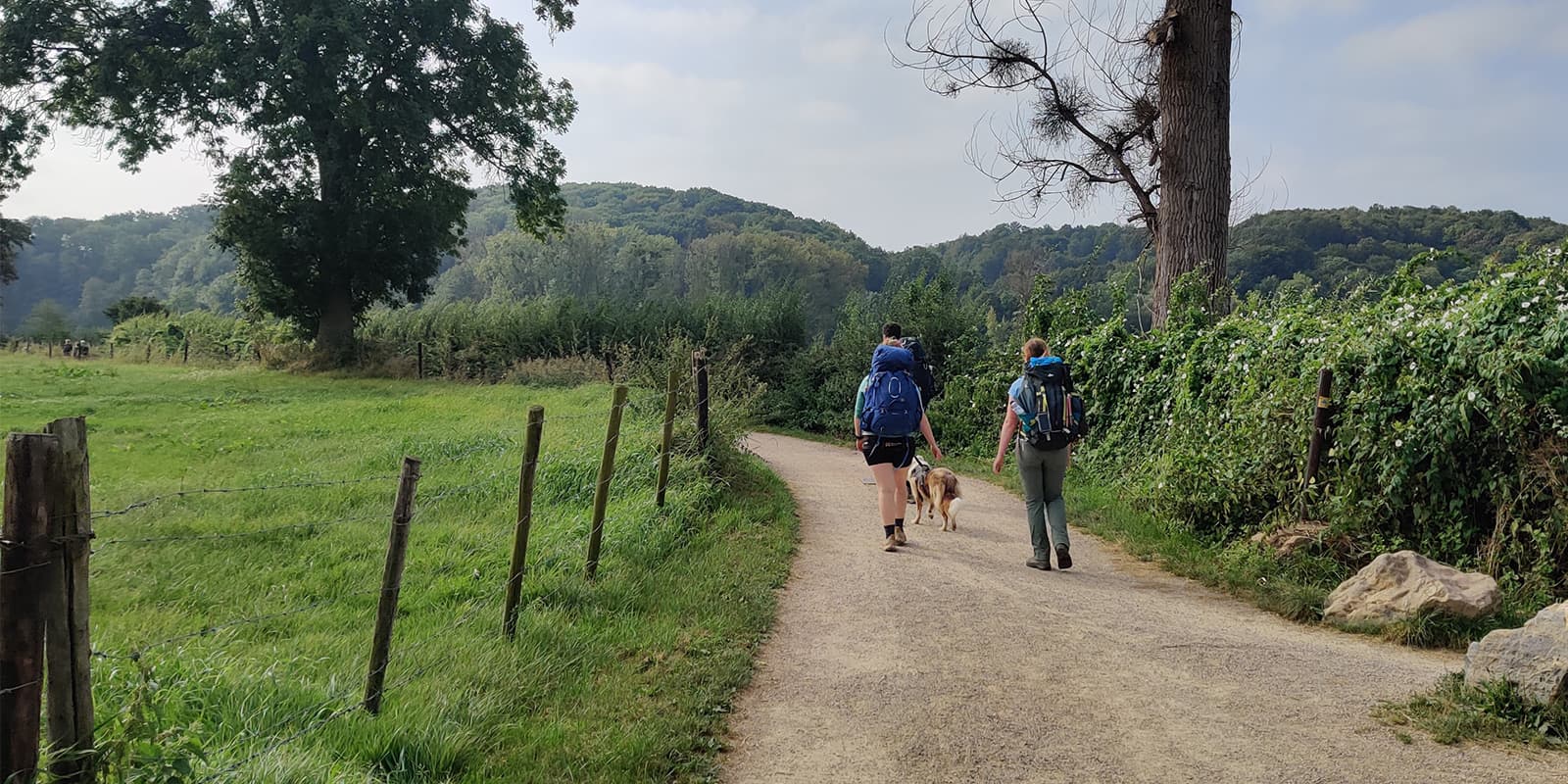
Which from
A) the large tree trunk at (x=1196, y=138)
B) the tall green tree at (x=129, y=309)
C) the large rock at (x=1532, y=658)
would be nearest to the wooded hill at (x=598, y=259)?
the tall green tree at (x=129, y=309)

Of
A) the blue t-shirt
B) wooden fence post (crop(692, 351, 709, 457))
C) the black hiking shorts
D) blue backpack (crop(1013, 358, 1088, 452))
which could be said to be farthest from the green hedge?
wooden fence post (crop(692, 351, 709, 457))

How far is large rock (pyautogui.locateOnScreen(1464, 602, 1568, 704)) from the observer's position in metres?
3.92

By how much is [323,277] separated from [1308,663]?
29619 mm

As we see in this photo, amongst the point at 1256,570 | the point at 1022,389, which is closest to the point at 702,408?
the point at 1022,389

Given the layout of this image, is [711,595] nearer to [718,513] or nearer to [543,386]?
[718,513]

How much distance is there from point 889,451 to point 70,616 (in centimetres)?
619

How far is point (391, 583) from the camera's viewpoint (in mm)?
3842

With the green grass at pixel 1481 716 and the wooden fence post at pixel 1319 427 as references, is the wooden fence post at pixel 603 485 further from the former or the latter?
the wooden fence post at pixel 1319 427

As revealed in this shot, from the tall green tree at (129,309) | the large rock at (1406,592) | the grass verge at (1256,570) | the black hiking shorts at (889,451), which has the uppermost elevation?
the tall green tree at (129,309)

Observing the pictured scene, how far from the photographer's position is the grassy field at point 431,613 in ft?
11.6

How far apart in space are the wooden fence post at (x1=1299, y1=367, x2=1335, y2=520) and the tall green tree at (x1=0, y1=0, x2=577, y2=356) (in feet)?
82.2

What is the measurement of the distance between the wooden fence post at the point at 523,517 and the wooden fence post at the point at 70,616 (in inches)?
96.7

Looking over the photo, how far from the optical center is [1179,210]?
1282 cm

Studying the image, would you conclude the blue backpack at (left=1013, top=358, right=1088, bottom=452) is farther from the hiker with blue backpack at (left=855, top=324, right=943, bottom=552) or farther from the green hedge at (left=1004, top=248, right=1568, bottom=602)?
the green hedge at (left=1004, top=248, right=1568, bottom=602)
